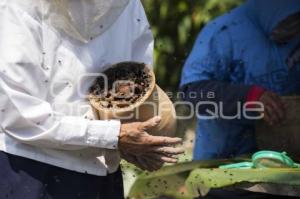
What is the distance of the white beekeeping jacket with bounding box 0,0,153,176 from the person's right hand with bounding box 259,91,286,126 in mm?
941

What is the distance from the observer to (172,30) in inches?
235

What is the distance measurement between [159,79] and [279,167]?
2694mm

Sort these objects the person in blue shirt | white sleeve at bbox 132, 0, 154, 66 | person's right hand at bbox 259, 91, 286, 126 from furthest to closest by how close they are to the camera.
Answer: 1. the person in blue shirt
2. person's right hand at bbox 259, 91, 286, 126
3. white sleeve at bbox 132, 0, 154, 66

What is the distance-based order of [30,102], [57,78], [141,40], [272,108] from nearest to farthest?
[30,102] < [57,78] < [141,40] < [272,108]

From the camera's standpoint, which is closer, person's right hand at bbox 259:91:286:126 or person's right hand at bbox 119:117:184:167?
person's right hand at bbox 119:117:184:167

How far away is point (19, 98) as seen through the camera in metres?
2.78

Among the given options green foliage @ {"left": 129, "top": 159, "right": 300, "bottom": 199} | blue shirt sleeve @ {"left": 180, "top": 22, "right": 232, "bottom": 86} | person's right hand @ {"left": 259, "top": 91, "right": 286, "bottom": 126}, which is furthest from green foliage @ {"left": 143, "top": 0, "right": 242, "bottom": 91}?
green foliage @ {"left": 129, "top": 159, "right": 300, "bottom": 199}

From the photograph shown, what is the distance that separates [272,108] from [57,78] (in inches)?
49.2

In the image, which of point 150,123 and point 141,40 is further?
point 141,40

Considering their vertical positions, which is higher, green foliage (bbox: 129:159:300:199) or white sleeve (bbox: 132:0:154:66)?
white sleeve (bbox: 132:0:154:66)

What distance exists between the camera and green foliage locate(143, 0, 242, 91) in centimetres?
584

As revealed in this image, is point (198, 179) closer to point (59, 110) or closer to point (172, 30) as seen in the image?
point (59, 110)

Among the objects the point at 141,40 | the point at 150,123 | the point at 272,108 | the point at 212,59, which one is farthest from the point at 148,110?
the point at 212,59

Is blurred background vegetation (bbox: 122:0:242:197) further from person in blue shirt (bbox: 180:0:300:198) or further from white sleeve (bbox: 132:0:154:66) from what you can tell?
white sleeve (bbox: 132:0:154:66)
